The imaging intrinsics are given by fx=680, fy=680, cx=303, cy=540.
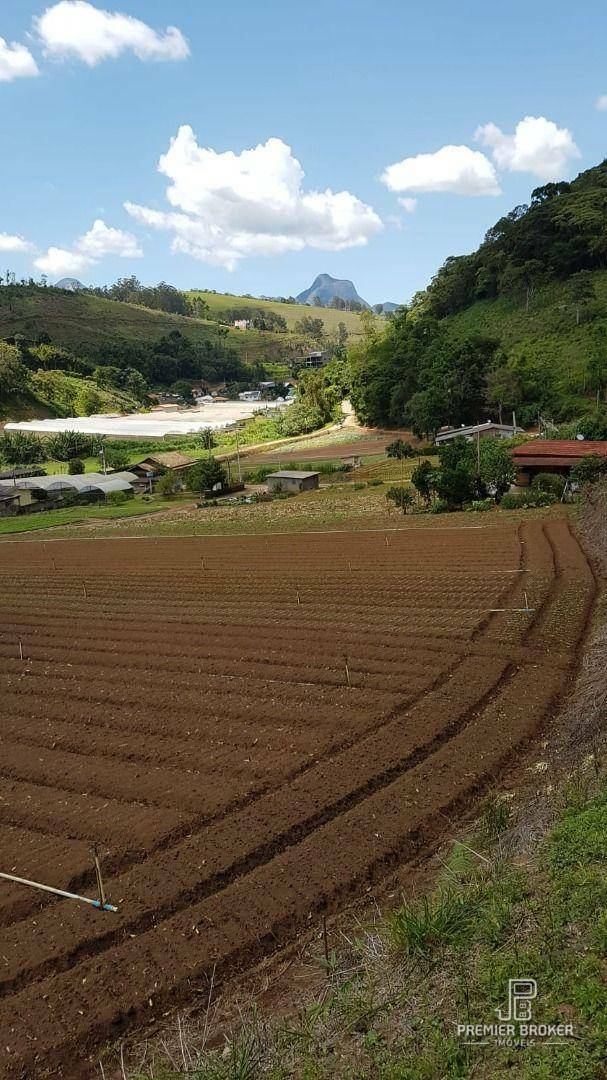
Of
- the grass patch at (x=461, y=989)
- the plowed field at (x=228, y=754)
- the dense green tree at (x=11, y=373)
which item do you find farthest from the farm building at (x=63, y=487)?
the grass patch at (x=461, y=989)

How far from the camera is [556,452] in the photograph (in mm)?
39875

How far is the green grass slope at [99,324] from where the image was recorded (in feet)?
447

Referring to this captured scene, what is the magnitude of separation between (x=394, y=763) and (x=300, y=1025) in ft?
16.0

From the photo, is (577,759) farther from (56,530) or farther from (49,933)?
(56,530)

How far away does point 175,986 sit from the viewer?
6641mm

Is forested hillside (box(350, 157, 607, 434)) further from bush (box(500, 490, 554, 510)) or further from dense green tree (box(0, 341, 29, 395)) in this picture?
dense green tree (box(0, 341, 29, 395))

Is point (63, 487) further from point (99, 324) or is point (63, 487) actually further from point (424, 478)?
point (99, 324)

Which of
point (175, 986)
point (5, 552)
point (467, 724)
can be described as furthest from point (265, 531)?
point (175, 986)

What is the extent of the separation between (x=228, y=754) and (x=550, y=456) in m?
33.8

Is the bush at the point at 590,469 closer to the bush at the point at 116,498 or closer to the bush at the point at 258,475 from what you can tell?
the bush at the point at 258,475

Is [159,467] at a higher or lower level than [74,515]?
higher

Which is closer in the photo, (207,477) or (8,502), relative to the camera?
(207,477)

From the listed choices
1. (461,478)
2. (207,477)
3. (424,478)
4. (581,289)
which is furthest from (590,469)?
(581,289)

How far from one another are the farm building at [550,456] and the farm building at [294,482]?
17.2m
